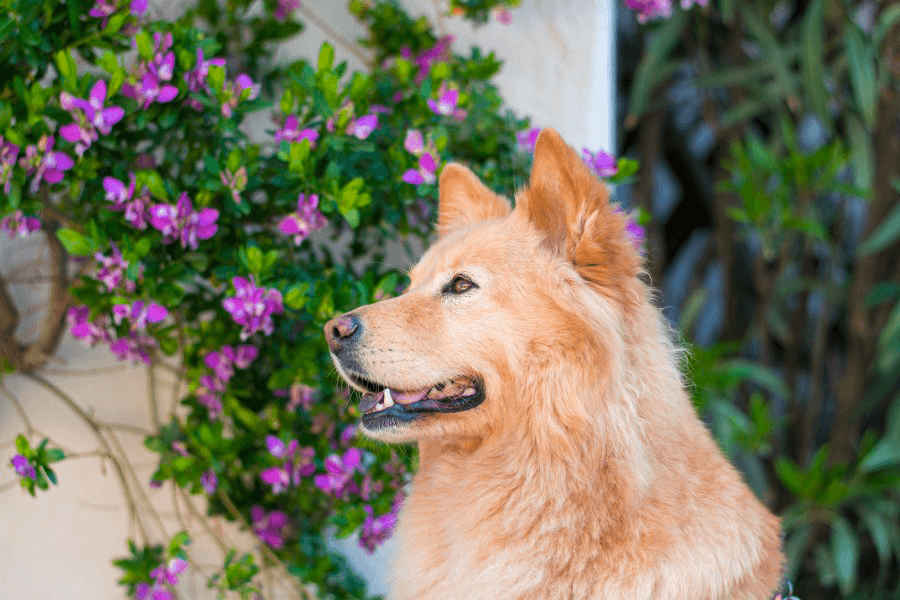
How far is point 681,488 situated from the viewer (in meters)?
1.52

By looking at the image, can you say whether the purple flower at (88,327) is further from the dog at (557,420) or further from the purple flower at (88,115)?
the dog at (557,420)

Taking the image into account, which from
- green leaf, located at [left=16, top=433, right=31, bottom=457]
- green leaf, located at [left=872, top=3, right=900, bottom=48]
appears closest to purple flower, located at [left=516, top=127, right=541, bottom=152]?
green leaf, located at [left=16, top=433, right=31, bottom=457]

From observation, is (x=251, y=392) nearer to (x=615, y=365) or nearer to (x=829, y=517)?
(x=615, y=365)

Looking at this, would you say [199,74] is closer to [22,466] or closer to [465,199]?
[465,199]

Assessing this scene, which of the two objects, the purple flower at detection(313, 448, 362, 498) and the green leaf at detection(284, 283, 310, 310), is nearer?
the green leaf at detection(284, 283, 310, 310)

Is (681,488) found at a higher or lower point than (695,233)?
lower

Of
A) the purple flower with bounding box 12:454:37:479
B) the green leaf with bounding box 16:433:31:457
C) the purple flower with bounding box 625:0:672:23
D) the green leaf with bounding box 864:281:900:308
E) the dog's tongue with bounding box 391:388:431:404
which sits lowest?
the dog's tongue with bounding box 391:388:431:404

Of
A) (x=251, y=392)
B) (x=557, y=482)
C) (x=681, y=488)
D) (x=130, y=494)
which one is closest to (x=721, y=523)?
(x=681, y=488)

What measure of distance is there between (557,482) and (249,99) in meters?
1.21

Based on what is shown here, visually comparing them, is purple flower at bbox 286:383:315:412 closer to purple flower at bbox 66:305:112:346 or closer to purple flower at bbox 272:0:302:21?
purple flower at bbox 66:305:112:346

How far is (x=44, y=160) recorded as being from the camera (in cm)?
177

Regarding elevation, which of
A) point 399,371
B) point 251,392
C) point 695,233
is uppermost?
point 695,233

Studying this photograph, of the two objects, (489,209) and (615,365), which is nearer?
(615,365)

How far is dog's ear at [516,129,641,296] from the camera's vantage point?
1516 mm
